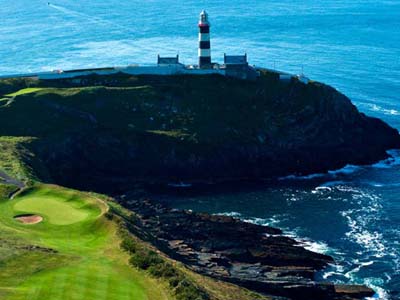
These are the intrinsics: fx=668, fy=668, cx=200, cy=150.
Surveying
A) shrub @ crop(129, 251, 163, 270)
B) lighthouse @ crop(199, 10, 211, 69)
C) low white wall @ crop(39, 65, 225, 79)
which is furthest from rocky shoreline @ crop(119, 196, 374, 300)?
lighthouse @ crop(199, 10, 211, 69)

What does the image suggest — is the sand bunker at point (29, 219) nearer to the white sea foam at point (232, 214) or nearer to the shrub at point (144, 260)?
the shrub at point (144, 260)

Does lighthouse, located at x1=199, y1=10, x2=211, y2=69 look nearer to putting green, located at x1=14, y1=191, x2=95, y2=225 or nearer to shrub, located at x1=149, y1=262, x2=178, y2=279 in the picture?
putting green, located at x1=14, y1=191, x2=95, y2=225

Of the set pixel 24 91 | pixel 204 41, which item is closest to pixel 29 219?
pixel 24 91

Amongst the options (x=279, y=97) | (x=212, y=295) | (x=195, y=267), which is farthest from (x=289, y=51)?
(x=212, y=295)

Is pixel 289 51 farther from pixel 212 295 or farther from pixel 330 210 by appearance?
pixel 212 295

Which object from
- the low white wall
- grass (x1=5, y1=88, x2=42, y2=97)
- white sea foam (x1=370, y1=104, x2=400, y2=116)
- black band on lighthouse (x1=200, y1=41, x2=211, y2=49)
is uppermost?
black band on lighthouse (x1=200, y1=41, x2=211, y2=49)

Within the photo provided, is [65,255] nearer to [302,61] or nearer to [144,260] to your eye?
[144,260]
